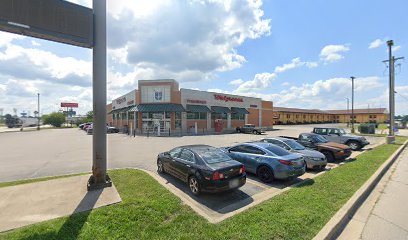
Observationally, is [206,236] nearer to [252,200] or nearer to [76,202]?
[252,200]

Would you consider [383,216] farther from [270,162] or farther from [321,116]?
[321,116]

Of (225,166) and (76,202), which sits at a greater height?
(225,166)

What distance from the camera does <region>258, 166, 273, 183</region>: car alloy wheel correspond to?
24.0 feet

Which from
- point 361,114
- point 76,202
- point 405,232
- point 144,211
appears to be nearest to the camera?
→ point 405,232

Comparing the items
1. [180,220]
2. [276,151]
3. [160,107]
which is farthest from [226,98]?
[180,220]

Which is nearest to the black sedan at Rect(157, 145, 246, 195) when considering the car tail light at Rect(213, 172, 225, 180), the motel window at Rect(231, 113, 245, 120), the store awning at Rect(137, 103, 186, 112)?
the car tail light at Rect(213, 172, 225, 180)

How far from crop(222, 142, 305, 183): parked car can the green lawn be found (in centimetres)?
119

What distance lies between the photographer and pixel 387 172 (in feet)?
29.1

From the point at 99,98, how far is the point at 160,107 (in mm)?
23830

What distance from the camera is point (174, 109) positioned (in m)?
29.4

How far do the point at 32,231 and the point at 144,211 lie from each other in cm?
200

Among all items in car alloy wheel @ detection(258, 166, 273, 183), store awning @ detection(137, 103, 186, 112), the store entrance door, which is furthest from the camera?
the store entrance door

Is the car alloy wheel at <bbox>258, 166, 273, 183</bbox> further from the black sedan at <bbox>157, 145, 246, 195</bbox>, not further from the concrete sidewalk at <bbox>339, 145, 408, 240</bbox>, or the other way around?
the concrete sidewalk at <bbox>339, 145, 408, 240</bbox>

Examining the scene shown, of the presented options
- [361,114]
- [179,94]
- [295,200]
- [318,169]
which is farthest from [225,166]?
[361,114]
